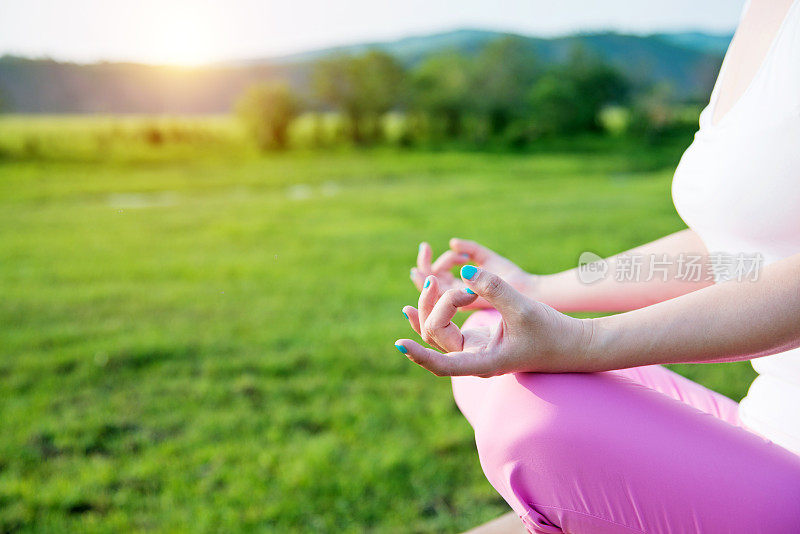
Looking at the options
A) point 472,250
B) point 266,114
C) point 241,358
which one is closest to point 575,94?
point 266,114

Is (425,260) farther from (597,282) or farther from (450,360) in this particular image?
(450,360)

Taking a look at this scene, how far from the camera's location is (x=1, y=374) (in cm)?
234

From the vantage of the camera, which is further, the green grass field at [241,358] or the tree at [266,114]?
the tree at [266,114]

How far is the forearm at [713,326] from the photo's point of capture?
2.05ft

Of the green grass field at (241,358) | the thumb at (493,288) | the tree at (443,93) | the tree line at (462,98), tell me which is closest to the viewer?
the thumb at (493,288)

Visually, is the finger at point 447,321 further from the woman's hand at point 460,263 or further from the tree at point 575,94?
the tree at point 575,94

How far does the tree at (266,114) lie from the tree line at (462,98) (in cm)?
1

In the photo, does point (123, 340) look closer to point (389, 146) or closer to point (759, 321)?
point (759, 321)

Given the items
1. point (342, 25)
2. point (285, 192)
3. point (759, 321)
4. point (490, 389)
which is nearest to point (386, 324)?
point (490, 389)

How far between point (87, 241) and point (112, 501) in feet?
9.92

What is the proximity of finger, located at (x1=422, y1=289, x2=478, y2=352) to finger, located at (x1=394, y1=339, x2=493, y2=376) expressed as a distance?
3 cm

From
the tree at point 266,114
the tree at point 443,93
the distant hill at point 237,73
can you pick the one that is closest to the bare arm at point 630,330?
the distant hill at point 237,73

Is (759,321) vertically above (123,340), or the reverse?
(759,321)

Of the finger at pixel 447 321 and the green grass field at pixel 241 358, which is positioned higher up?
the finger at pixel 447 321
